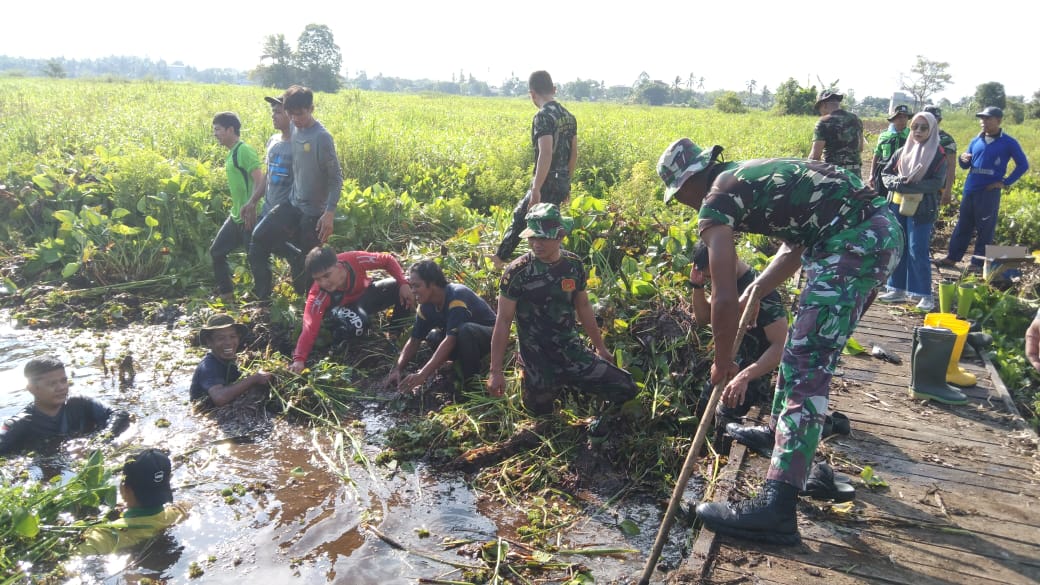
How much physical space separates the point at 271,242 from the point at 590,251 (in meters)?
2.73

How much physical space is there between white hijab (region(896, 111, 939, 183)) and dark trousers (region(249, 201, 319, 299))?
16.5 ft

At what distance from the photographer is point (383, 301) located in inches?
224

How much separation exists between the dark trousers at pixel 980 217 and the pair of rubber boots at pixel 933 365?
399 centimetres

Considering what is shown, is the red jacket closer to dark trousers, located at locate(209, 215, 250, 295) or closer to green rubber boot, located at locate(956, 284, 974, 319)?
dark trousers, located at locate(209, 215, 250, 295)

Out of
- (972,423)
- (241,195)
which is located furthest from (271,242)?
(972,423)

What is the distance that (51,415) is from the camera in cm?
433

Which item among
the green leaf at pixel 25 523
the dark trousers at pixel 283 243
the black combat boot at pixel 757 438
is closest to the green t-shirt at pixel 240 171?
the dark trousers at pixel 283 243

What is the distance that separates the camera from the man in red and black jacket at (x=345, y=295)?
504 centimetres

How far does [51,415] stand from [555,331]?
3.14 metres

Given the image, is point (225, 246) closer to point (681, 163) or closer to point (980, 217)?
point (681, 163)

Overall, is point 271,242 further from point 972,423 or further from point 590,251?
point 972,423

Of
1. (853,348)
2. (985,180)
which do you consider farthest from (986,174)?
(853,348)

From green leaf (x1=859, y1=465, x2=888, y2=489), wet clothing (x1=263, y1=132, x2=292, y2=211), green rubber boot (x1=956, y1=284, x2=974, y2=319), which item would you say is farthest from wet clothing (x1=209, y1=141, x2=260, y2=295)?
green rubber boot (x1=956, y1=284, x2=974, y2=319)

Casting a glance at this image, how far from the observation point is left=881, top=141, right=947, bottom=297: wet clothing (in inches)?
231
